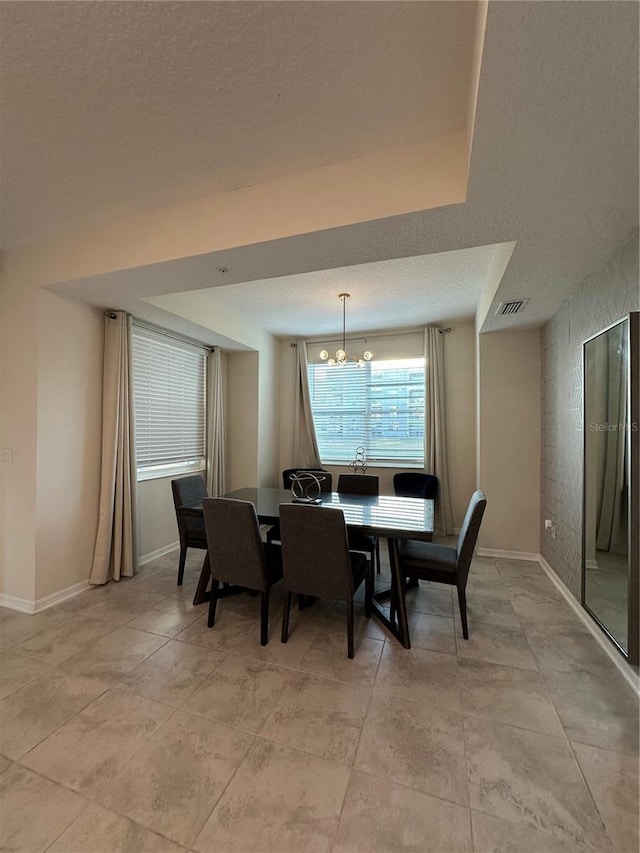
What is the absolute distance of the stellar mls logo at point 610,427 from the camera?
6.00 feet

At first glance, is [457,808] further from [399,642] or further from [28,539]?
[28,539]

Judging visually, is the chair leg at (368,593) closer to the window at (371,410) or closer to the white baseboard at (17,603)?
the window at (371,410)

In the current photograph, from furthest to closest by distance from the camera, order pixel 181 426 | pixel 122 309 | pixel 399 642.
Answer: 1. pixel 181 426
2. pixel 122 309
3. pixel 399 642

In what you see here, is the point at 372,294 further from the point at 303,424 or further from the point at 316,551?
the point at 316,551

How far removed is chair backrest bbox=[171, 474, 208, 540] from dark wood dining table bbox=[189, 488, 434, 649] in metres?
0.25

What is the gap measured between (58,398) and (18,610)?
64.4 inches

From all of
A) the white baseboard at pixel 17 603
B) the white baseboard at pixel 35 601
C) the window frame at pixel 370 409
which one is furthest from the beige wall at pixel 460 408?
the white baseboard at pixel 17 603

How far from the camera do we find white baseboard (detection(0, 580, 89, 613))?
8.35ft

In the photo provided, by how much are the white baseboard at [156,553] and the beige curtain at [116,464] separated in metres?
0.38

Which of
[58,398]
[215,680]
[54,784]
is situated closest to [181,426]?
[58,398]

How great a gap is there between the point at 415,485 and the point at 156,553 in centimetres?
310

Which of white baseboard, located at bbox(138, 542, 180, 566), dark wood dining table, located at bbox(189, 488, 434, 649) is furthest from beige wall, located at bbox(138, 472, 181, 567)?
dark wood dining table, located at bbox(189, 488, 434, 649)

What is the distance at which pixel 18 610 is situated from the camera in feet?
8.43

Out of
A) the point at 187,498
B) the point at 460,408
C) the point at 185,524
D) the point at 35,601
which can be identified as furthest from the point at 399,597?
the point at 460,408
